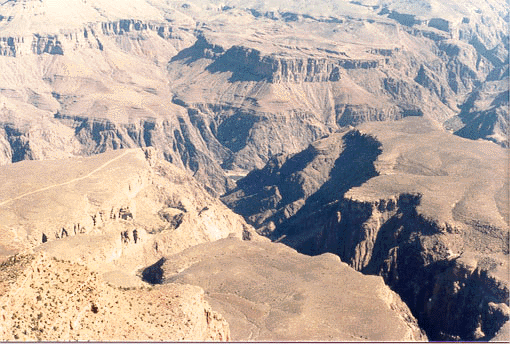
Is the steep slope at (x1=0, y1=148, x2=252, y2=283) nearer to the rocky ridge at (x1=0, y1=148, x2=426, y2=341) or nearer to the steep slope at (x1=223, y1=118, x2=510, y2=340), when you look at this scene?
the rocky ridge at (x1=0, y1=148, x2=426, y2=341)

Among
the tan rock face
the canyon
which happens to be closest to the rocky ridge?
the tan rock face

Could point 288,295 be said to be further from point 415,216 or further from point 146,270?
point 415,216

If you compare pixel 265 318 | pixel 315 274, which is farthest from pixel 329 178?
pixel 265 318

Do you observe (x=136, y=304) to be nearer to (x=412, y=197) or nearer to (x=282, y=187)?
(x=412, y=197)

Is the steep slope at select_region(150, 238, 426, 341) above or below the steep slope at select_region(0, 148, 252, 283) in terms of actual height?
above

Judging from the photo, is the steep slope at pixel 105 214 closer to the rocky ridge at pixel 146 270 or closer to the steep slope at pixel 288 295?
the rocky ridge at pixel 146 270

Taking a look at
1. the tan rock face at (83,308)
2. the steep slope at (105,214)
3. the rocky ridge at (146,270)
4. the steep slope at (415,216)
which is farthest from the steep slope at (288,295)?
the tan rock face at (83,308)

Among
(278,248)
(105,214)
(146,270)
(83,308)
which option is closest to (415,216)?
(278,248)
